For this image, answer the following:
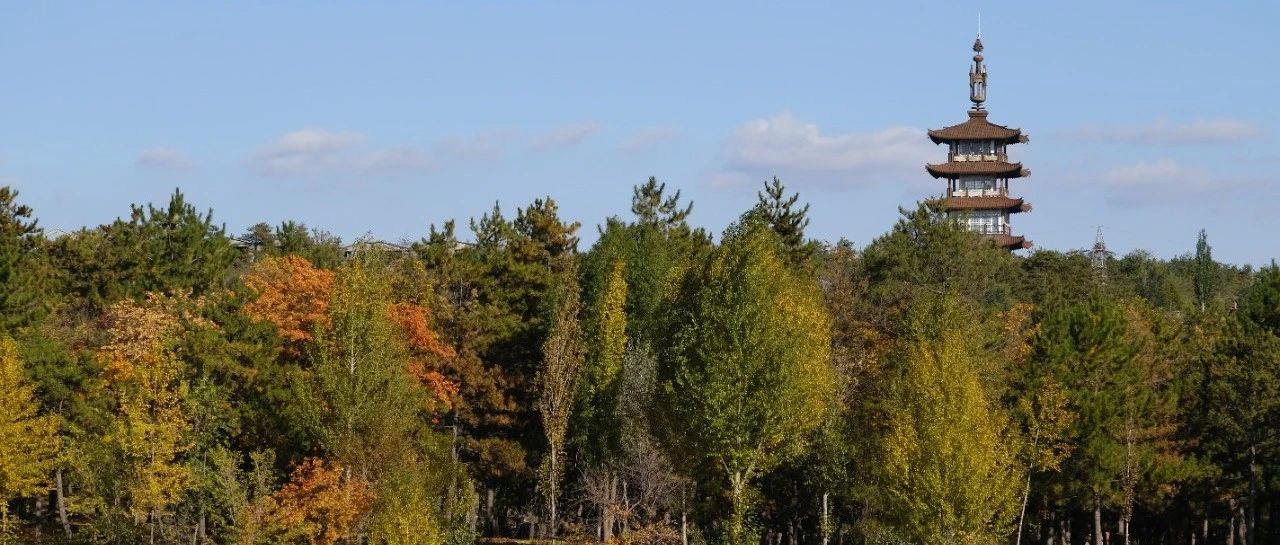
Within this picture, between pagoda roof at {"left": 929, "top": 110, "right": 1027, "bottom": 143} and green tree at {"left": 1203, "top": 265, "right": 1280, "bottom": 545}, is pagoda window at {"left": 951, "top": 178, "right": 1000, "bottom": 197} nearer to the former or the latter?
pagoda roof at {"left": 929, "top": 110, "right": 1027, "bottom": 143}

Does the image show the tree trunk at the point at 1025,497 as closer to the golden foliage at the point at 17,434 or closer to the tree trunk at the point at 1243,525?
the tree trunk at the point at 1243,525

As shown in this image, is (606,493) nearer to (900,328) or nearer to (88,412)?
(900,328)

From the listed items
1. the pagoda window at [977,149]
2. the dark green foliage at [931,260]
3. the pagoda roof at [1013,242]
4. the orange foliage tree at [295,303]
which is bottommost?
the orange foliage tree at [295,303]

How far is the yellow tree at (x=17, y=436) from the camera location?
47.5 meters

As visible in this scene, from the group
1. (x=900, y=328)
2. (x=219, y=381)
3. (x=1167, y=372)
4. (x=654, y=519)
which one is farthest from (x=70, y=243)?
(x=1167, y=372)

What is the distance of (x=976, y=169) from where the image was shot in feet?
327

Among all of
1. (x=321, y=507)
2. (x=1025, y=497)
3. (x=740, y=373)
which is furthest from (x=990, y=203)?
(x=321, y=507)

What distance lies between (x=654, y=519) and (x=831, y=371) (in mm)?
6635

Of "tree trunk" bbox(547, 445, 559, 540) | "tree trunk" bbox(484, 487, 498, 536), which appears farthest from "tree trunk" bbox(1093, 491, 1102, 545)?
"tree trunk" bbox(484, 487, 498, 536)

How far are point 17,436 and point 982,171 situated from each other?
65.4 m

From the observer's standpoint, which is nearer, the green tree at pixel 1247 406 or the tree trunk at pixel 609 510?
the tree trunk at pixel 609 510

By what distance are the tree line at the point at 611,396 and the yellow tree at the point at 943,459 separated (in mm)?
74

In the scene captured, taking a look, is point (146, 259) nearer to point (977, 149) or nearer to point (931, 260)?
point (931, 260)

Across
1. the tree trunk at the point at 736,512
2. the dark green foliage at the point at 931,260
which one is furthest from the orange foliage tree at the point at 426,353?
the dark green foliage at the point at 931,260
